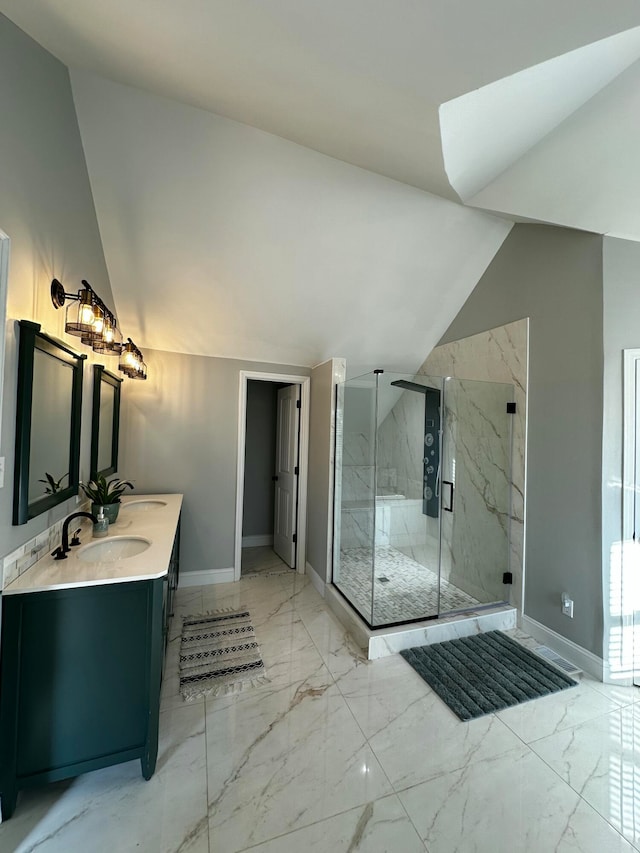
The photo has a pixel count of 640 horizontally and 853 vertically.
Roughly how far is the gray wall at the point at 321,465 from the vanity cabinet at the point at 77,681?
1.88 meters

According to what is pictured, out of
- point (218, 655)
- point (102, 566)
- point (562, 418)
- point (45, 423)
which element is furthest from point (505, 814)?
point (45, 423)

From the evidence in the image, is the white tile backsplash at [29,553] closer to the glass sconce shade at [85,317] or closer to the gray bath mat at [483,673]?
the glass sconce shade at [85,317]

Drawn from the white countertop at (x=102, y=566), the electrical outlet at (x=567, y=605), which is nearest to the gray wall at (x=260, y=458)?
the white countertop at (x=102, y=566)

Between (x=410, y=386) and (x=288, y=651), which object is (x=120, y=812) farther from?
(x=410, y=386)

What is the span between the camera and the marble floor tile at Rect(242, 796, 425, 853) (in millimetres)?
1266

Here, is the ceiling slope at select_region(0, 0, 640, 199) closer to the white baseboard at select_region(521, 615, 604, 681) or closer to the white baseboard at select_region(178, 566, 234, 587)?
the white baseboard at select_region(521, 615, 604, 681)

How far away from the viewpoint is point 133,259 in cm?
257

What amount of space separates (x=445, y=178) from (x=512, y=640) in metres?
3.08

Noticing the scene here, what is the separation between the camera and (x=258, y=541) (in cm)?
475

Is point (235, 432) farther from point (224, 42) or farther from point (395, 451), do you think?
point (224, 42)

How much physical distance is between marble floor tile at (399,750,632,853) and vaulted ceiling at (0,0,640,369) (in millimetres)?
2777

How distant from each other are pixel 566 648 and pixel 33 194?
12.8ft

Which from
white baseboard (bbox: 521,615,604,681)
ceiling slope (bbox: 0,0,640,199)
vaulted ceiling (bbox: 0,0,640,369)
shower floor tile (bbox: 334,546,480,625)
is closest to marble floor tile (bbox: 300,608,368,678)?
shower floor tile (bbox: 334,546,480,625)

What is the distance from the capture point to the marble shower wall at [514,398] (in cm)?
276
